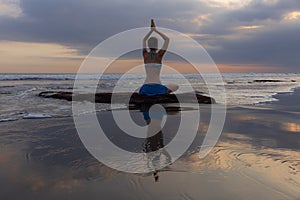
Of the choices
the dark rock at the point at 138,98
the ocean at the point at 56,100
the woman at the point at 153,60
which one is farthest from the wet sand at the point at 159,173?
the dark rock at the point at 138,98

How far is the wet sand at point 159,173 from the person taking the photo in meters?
3.51

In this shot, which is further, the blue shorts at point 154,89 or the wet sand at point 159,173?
the blue shorts at point 154,89

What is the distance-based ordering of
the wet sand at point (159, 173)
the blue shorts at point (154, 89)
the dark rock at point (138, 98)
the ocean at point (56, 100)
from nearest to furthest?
the wet sand at point (159, 173), the blue shorts at point (154, 89), the ocean at point (56, 100), the dark rock at point (138, 98)

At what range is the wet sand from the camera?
3.51 m

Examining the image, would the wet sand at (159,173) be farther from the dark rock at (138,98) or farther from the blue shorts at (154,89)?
the dark rock at (138,98)

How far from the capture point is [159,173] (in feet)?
13.8

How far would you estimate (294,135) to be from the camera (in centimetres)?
710

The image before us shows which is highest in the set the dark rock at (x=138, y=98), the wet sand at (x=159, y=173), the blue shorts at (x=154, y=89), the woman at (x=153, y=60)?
the woman at (x=153, y=60)

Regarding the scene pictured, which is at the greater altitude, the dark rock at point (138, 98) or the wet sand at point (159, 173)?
the dark rock at point (138, 98)

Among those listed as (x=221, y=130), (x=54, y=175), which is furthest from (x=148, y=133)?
(x=54, y=175)

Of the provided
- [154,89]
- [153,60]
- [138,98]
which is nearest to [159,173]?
[153,60]

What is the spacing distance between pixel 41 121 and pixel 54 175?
4.86m

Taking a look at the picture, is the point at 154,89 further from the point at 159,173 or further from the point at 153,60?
the point at 159,173

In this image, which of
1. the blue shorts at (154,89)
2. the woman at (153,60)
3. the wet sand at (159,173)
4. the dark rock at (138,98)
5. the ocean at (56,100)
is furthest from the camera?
the dark rock at (138,98)
